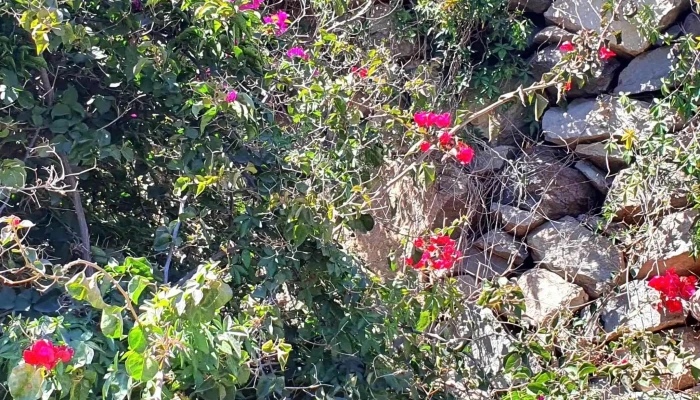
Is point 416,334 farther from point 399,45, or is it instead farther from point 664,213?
point 399,45

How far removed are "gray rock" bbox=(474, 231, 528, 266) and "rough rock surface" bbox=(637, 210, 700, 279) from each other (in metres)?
0.42

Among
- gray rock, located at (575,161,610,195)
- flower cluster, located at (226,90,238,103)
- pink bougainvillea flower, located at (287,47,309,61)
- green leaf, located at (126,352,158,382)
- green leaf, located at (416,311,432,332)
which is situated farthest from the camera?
gray rock, located at (575,161,610,195)

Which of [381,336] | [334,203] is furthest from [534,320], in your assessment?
[334,203]

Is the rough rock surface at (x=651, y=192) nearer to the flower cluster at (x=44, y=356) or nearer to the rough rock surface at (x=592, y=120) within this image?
the rough rock surface at (x=592, y=120)

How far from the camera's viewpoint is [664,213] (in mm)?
2201

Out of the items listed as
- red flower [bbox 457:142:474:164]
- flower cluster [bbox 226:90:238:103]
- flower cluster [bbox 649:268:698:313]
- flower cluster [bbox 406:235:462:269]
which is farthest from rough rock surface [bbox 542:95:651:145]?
flower cluster [bbox 226:90:238:103]

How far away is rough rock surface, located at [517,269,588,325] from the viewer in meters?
2.26

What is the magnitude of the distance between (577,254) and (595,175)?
12.6 inches

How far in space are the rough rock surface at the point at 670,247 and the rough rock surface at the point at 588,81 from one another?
58cm

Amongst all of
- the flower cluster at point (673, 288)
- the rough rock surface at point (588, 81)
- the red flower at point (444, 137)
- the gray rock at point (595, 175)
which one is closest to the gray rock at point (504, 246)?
the gray rock at point (595, 175)

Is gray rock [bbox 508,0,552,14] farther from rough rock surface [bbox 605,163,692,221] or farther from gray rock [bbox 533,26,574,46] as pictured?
rough rock surface [bbox 605,163,692,221]

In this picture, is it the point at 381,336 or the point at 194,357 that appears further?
the point at 381,336

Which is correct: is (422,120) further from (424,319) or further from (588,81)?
(588,81)

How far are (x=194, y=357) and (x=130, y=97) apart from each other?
36.0 inches
